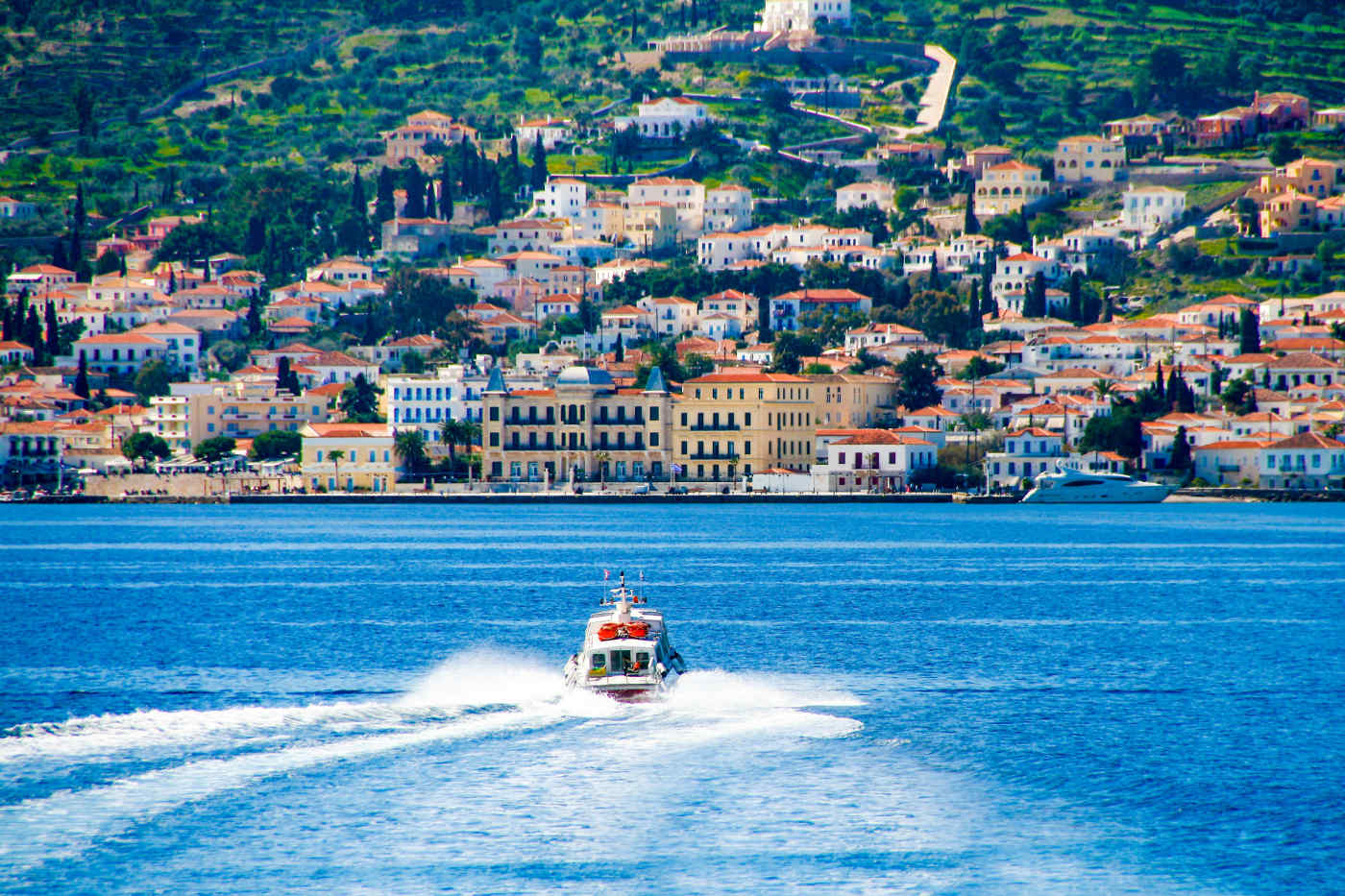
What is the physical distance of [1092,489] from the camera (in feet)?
393

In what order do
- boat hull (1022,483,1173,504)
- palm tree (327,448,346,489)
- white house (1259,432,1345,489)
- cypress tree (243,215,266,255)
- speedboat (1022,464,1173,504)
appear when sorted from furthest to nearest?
cypress tree (243,215,266,255) < palm tree (327,448,346,489) < boat hull (1022,483,1173,504) < speedboat (1022,464,1173,504) < white house (1259,432,1345,489)

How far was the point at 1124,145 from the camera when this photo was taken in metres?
199

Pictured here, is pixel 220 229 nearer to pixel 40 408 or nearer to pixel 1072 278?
pixel 40 408

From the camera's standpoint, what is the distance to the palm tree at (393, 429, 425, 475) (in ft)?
412

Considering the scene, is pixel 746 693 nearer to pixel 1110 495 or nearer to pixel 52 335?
pixel 1110 495

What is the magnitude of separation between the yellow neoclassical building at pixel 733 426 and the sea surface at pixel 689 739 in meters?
61.2

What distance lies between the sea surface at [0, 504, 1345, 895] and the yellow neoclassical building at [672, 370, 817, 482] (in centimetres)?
6123

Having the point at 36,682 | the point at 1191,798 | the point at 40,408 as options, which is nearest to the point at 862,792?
the point at 1191,798

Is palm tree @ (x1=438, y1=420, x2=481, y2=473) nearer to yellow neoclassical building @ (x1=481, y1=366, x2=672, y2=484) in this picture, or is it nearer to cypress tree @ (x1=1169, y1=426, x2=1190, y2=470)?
yellow neoclassical building @ (x1=481, y1=366, x2=672, y2=484)

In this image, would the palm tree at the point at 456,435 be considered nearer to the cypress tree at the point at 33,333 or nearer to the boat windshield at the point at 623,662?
the cypress tree at the point at 33,333

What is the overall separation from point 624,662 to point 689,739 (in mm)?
2894

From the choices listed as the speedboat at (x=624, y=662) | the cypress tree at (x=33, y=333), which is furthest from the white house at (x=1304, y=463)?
the cypress tree at (x=33, y=333)

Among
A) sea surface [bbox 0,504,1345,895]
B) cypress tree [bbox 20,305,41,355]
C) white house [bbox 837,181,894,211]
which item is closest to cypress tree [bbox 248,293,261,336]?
cypress tree [bbox 20,305,41,355]

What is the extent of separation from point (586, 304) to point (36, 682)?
133170 millimetres
